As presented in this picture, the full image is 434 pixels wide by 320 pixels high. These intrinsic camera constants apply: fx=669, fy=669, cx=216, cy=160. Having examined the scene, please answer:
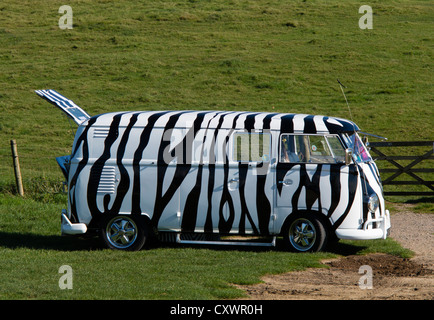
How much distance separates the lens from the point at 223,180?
11.7 meters

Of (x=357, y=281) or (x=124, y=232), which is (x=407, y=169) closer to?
(x=124, y=232)

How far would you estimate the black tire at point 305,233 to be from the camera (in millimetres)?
11539

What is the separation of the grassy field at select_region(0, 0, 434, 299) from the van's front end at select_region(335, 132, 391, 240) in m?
0.75

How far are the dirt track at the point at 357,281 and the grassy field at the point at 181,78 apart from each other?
0.45 metres

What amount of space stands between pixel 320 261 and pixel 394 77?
94.5ft

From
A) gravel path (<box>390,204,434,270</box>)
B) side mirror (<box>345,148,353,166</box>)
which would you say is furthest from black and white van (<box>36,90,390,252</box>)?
gravel path (<box>390,204,434,270</box>)

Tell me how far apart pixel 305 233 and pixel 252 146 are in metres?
1.78

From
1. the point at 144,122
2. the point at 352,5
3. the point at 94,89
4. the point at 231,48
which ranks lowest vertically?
the point at 144,122

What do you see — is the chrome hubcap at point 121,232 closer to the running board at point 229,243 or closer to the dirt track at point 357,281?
the running board at point 229,243

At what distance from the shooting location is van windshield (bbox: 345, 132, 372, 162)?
38.0 ft

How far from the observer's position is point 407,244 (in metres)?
12.9
